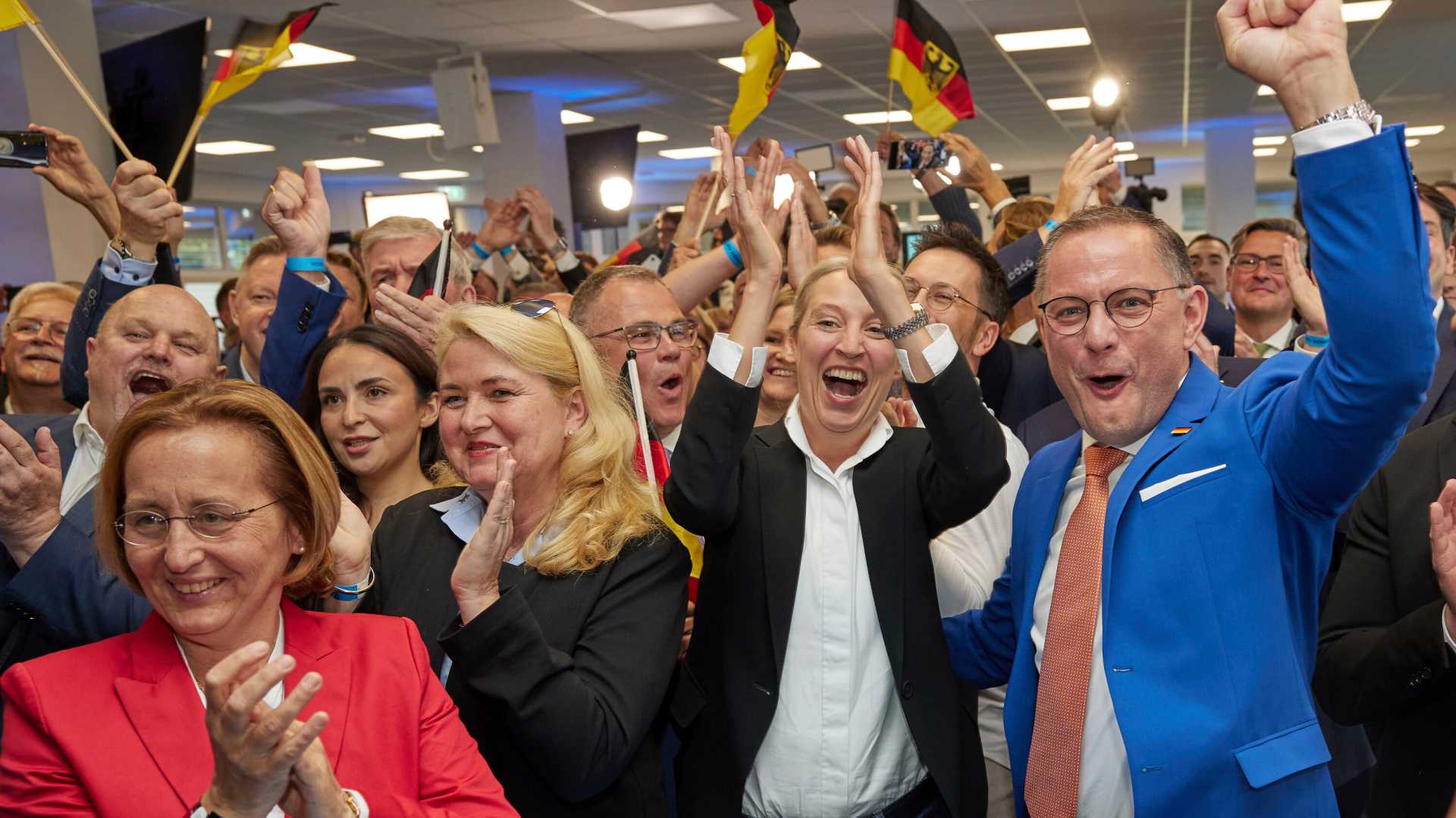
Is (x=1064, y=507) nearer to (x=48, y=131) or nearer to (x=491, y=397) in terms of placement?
(x=491, y=397)

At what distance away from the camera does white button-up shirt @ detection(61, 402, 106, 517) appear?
261 centimetres

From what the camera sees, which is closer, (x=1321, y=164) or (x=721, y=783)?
(x=1321, y=164)

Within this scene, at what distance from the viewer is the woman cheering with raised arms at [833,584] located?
2.06m

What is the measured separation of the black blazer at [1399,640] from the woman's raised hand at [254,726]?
1.58 meters

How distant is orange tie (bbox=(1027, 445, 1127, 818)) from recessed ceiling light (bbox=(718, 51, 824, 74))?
8.70 m

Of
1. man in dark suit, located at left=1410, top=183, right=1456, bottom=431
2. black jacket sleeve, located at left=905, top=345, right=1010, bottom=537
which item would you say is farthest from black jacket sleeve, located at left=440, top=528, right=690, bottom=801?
man in dark suit, located at left=1410, top=183, right=1456, bottom=431

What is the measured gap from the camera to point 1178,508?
1.75 m

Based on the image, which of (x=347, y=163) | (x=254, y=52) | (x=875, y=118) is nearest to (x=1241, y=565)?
(x=254, y=52)

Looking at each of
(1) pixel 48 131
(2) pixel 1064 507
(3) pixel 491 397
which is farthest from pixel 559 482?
(1) pixel 48 131

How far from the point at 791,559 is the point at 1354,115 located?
1.11 metres

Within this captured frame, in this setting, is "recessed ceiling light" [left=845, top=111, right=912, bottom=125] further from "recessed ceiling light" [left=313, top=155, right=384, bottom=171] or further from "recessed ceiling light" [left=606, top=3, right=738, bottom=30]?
"recessed ceiling light" [left=313, top=155, right=384, bottom=171]

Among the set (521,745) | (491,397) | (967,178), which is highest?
(967,178)

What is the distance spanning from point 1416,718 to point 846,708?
37.1 inches

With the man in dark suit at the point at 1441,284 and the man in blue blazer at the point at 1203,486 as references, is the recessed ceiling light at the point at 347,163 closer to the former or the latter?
the man in dark suit at the point at 1441,284
